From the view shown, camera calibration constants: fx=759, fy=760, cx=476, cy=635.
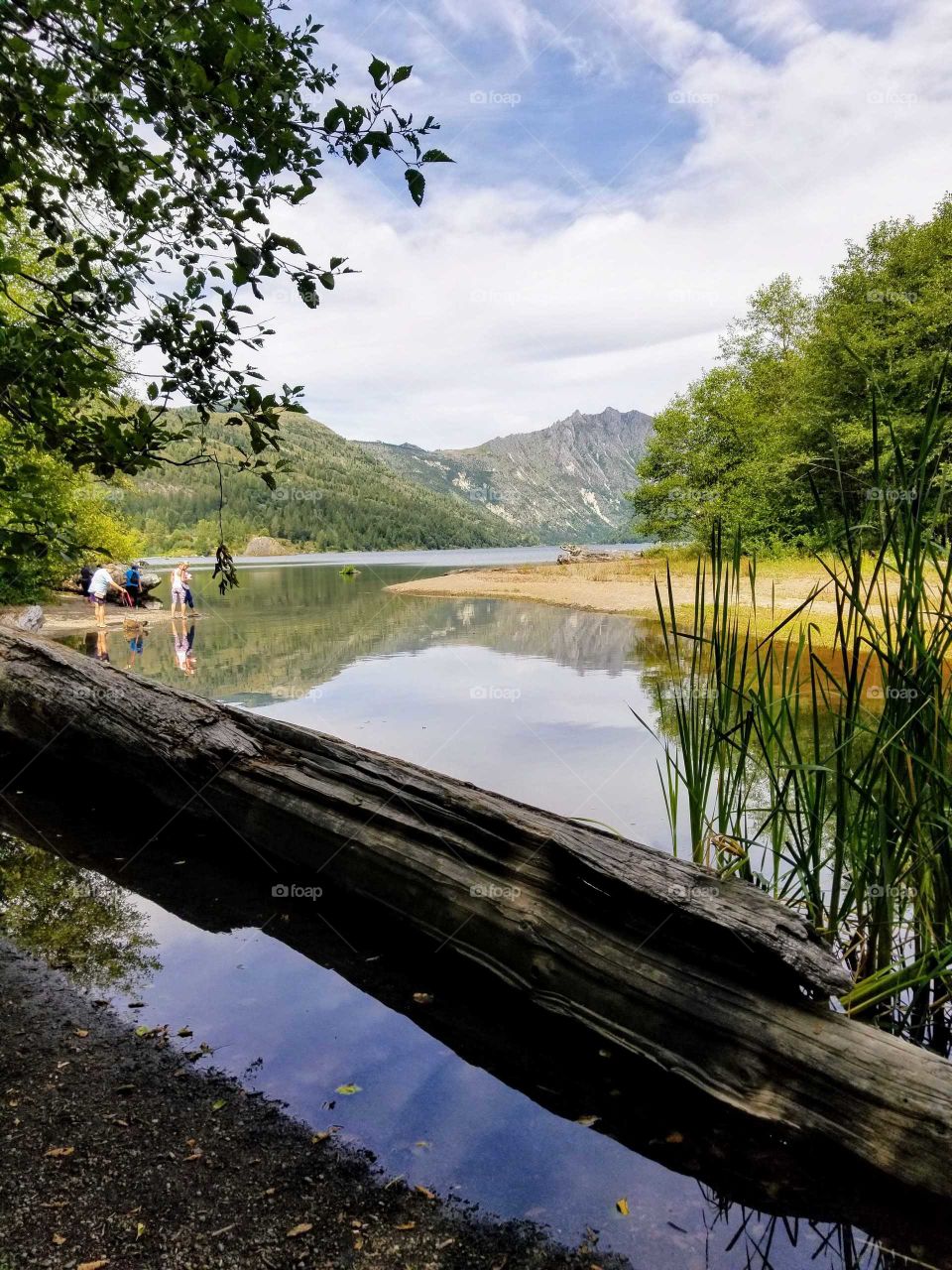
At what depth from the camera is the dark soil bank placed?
7.43 ft

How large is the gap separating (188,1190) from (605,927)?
5.86 feet

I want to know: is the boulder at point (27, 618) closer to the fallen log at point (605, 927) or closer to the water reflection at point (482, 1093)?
the fallen log at point (605, 927)

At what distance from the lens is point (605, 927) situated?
10.8 ft

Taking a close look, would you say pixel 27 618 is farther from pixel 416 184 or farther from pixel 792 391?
pixel 792 391

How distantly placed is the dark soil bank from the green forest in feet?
72.5

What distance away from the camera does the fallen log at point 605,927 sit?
2643 mm

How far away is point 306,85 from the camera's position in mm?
2963

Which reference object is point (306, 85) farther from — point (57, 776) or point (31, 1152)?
point (57, 776)

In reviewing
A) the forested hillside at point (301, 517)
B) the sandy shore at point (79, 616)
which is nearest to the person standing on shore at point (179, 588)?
the sandy shore at point (79, 616)

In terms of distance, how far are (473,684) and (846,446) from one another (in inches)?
968

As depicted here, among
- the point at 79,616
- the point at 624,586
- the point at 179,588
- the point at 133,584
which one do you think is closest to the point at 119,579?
the point at 133,584

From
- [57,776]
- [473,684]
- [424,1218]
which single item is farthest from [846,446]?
[424,1218]

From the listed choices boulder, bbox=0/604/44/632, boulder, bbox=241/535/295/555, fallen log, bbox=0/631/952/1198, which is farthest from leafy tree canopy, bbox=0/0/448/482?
boulder, bbox=241/535/295/555

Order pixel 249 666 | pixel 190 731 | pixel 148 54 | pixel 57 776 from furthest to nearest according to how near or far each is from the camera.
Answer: pixel 249 666
pixel 57 776
pixel 190 731
pixel 148 54
